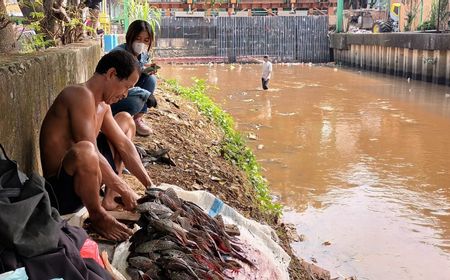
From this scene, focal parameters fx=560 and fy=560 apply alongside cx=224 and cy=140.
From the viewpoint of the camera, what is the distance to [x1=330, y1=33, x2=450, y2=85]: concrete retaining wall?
18.5 metres

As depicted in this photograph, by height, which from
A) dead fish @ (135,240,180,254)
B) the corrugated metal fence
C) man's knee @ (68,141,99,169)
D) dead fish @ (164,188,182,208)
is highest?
the corrugated metal fence

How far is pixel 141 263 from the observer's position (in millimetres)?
2777

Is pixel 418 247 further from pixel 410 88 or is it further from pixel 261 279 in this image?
pixel 410 88

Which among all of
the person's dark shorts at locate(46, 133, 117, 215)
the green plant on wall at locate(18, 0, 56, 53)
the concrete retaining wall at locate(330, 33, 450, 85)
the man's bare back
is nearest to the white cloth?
the concrete retaining wall at locate(330, 33, 450, 85)

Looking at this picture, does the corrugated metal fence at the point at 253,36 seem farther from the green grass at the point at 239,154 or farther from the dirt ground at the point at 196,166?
the dirt ground at the point at 196,166

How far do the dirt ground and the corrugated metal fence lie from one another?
22.8 m

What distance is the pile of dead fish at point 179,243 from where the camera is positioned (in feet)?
9.18

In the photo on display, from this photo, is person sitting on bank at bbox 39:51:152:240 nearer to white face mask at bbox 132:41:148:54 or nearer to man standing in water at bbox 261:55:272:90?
white face mask at bbox 132:41:148:54

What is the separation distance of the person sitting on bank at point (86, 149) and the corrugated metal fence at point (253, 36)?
26999mm

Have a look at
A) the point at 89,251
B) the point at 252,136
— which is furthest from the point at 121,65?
the point at 252,136

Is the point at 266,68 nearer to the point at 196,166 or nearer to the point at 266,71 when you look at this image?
the point at 266,71

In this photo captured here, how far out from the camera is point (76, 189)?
9.86 ft

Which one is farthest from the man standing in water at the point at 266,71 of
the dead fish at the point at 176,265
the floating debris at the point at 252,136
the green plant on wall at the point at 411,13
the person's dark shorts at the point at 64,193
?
the dead fish at the point at 176,265

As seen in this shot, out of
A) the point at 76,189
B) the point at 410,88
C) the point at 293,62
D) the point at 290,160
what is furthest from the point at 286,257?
the point at 293,62
